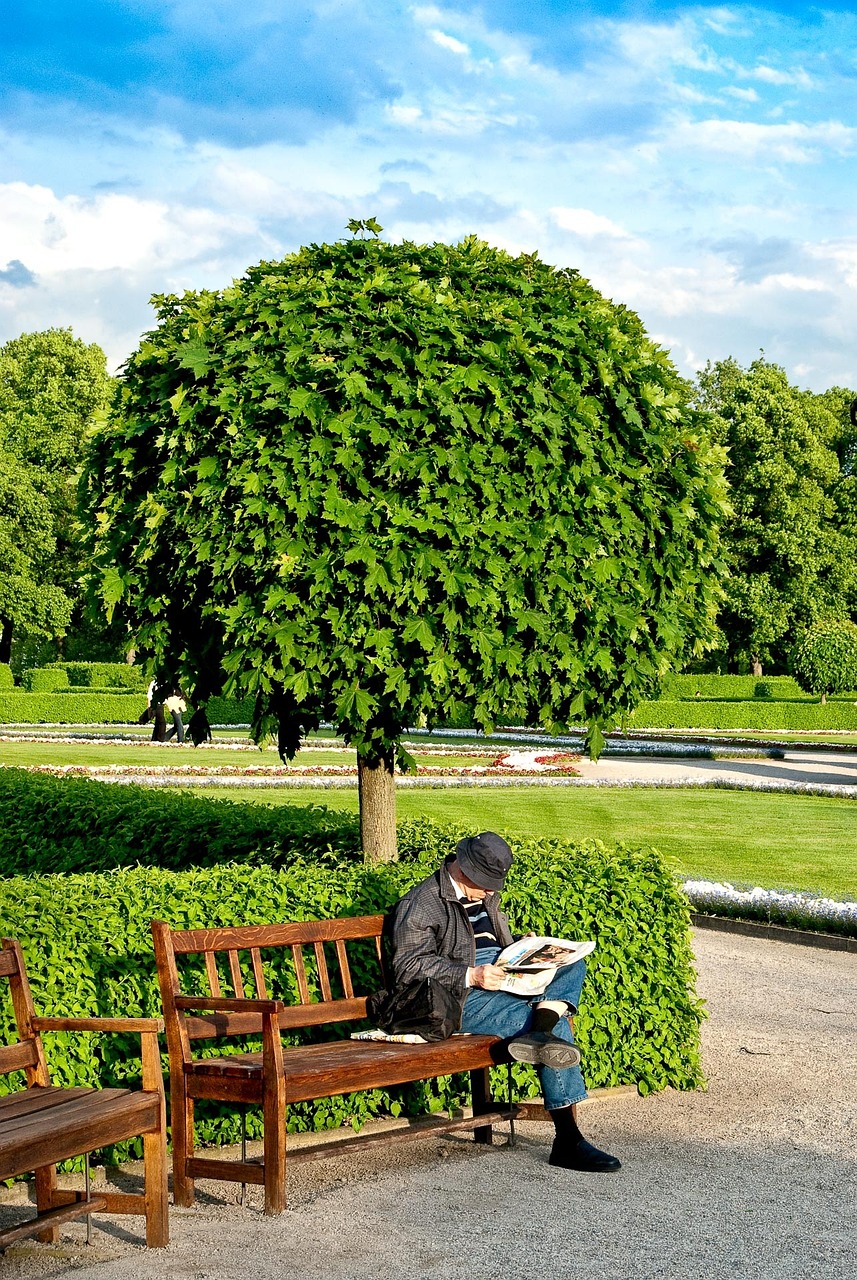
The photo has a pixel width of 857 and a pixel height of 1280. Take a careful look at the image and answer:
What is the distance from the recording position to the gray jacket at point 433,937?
18.2 ft

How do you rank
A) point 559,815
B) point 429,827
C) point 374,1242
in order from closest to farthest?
point 374,1242
point 429,827
point 559,815

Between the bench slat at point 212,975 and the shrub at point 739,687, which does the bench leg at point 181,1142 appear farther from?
the shrub at point 739,687

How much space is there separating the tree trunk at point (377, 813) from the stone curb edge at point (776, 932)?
4.46m

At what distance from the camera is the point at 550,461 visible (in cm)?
656

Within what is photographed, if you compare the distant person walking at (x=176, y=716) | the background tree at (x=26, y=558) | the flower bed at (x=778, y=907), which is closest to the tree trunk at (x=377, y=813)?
the flower bed at (x=778, y=907)

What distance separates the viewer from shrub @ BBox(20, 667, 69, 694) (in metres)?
45.4

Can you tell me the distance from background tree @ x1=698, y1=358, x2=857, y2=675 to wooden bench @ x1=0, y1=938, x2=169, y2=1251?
4476 cm

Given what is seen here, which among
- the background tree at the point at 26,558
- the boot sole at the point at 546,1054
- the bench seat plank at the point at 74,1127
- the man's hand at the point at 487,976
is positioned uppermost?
the background tree at the point at 26,558

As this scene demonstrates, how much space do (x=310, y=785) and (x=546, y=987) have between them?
16.2 meters

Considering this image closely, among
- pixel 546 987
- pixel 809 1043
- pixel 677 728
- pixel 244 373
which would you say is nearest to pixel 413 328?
pixel 244 373

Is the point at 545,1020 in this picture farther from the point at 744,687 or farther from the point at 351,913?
the point at 744,687

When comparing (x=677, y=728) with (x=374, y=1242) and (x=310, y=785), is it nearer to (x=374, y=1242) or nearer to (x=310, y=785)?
(x=310, y=785)

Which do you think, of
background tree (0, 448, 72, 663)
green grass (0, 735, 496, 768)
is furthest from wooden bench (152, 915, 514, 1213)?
background tree (0, 448, 72, 663)

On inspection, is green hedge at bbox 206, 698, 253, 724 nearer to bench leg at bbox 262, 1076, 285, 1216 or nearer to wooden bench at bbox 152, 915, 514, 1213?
wooden bench at bbox 152, 915, 514, 1213
